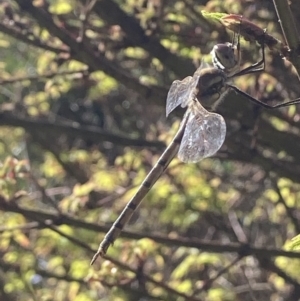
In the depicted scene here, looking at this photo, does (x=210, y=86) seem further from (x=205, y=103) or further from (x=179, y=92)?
(x=179, y=92)

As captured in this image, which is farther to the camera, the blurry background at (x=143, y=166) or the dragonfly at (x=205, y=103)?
the blurry background at (x=143, y=166)

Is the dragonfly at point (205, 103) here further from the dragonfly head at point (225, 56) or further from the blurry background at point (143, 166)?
the blurry background at point (143, 166)

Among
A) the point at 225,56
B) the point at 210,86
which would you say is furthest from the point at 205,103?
the point at 225,56

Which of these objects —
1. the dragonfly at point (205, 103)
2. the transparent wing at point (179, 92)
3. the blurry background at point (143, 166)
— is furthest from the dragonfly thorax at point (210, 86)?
the blurry background at point (143, 166)

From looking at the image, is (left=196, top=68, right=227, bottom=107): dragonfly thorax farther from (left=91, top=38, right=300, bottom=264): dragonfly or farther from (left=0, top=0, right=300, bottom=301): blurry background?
(left=0, top=0, right=300, bottom=301): blurry background

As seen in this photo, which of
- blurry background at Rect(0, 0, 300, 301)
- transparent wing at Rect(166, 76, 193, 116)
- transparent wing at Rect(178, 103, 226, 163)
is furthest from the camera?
blurry background at Rect(0, 0, 300, 301)

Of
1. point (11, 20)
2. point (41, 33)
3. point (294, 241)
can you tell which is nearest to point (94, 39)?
point (41, 33)

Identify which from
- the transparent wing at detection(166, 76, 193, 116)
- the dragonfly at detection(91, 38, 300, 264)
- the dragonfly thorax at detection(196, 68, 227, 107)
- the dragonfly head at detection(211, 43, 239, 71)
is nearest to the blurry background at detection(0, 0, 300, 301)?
the transparent wing at detection(166, 76, 193, 116)
